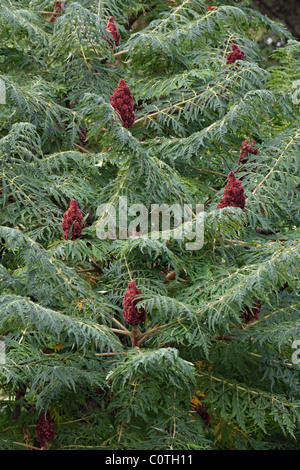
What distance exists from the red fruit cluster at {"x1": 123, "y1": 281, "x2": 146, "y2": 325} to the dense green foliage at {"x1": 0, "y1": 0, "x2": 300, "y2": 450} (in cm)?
11

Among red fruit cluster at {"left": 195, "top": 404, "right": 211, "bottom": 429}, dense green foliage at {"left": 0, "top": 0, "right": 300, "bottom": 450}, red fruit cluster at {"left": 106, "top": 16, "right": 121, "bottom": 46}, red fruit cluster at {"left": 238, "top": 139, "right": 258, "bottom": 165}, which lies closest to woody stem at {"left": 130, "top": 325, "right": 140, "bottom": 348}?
dense green foliage at {"left": 0, "top": 0, "right": 300, "bottom": 450}

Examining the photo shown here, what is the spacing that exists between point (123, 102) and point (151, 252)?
37.8 inches

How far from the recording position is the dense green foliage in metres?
4.34

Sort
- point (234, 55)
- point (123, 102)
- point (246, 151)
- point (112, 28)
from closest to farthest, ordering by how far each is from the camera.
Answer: point (123, 102) < point (246, 151) < point (234, 55) < point (112, 28)

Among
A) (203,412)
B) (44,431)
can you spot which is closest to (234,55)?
(203,412)

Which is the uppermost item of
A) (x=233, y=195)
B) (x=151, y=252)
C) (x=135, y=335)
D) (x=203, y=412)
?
(x=233, y=195)

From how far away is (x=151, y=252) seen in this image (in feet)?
15.9

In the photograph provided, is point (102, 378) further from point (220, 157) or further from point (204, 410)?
point (220, 157)

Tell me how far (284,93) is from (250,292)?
190 cm

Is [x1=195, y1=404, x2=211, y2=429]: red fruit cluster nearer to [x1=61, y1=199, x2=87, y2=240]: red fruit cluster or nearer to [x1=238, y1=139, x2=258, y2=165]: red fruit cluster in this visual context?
[x1=61, y1=199, x2=87, y2=240]: red fruit cluster

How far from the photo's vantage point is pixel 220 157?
5.78m

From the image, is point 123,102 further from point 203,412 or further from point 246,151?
point 203,412

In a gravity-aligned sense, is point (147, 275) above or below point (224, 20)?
below
